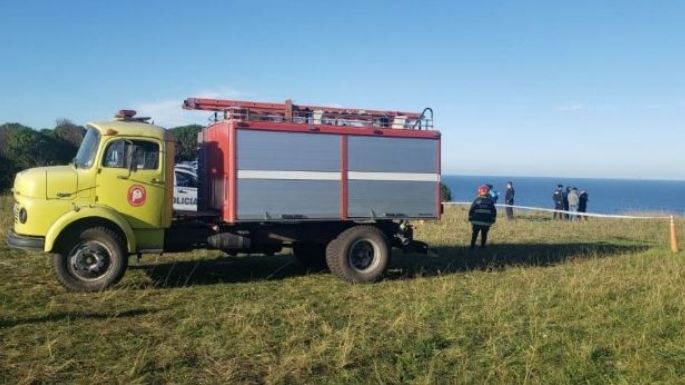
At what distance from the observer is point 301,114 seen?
35.7ft

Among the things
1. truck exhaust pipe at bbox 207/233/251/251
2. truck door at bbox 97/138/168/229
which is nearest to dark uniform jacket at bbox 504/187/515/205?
truck exhaust pipe at bbox 207/233/251/251

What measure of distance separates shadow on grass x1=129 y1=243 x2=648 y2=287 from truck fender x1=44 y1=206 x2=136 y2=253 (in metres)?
0.98

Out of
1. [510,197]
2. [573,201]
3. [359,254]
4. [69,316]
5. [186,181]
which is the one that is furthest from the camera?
[573,201]

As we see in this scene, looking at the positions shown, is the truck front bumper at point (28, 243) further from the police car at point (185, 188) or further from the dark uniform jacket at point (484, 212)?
the dark uniform jacket at point (484, 212)

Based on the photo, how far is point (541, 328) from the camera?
7332 millimetres

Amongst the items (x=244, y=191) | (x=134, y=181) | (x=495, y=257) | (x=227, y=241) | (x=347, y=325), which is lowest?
(x=347, y=325)

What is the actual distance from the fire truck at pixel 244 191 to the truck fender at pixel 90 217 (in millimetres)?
16

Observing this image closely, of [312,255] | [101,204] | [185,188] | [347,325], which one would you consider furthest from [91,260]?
[312,255]

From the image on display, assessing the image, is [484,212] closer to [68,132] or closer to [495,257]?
[495,257]

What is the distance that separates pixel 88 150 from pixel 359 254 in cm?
460

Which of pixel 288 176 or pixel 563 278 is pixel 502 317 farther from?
pixel 288 176

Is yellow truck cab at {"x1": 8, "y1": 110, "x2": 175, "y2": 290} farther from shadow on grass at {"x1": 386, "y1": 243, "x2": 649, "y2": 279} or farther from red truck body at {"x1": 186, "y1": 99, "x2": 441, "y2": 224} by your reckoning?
shadow on grass at {"x1": 386, "y1": 243, "x2": 649, "y2": 279}

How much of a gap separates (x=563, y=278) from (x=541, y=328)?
3.66 meters

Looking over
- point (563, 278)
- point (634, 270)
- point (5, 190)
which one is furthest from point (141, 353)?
point (5, 190)
